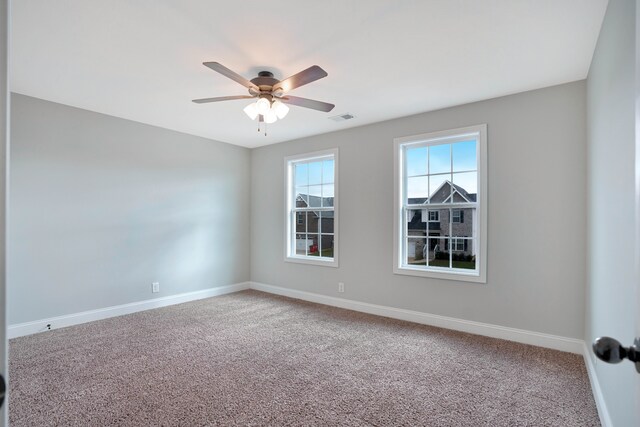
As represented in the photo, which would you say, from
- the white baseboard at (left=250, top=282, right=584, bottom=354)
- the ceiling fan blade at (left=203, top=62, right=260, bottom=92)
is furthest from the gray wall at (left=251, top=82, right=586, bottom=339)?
the ceiling fan blade at (left=203, top=62, right=260, bottom=92)

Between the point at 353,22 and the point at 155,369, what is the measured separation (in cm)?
309

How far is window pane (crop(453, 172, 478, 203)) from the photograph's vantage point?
3.78 m

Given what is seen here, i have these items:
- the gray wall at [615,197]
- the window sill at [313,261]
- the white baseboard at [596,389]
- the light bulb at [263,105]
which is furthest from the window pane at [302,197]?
the white baseboard at [596,389]

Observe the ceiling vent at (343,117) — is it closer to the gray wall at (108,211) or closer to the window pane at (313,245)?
the window pane at (313,245)

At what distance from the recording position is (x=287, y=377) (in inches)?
104

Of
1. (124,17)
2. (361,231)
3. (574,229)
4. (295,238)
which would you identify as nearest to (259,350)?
(361,231)

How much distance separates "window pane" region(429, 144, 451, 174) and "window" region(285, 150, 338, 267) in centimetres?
137

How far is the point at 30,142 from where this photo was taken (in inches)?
141

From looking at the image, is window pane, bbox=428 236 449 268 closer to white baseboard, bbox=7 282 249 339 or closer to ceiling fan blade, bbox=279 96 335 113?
ceiling fan blade, bbox=279 96 335 113

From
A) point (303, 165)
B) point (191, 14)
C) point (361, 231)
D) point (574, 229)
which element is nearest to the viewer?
point (191, 14)

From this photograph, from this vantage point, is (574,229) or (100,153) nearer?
(574,229)

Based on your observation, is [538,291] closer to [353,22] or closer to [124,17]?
[353,22]

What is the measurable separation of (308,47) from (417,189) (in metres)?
2.32

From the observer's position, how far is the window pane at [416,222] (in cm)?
415
